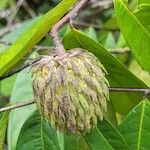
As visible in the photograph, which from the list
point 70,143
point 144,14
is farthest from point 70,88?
point 70,143

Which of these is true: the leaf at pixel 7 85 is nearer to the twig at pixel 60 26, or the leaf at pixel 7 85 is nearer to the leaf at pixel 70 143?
the leaf at pixel 70 143

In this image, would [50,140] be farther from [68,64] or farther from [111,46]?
[111,46]

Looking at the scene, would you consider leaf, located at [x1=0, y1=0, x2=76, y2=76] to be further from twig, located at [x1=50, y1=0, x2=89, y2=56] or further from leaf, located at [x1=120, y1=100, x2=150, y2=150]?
leaf, located at [x1=120, y1=100, x2=150, y2=150]

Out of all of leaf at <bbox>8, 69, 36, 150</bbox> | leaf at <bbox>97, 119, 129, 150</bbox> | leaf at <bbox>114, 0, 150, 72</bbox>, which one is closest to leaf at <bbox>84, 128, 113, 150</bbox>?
leaf at <bbox>97, 119, 129, 150</bbox>

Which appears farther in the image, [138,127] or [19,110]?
[19,110]

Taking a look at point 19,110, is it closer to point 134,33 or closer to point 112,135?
point 112,135

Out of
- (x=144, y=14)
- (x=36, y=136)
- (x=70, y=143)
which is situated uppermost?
(x=144, y=14)
